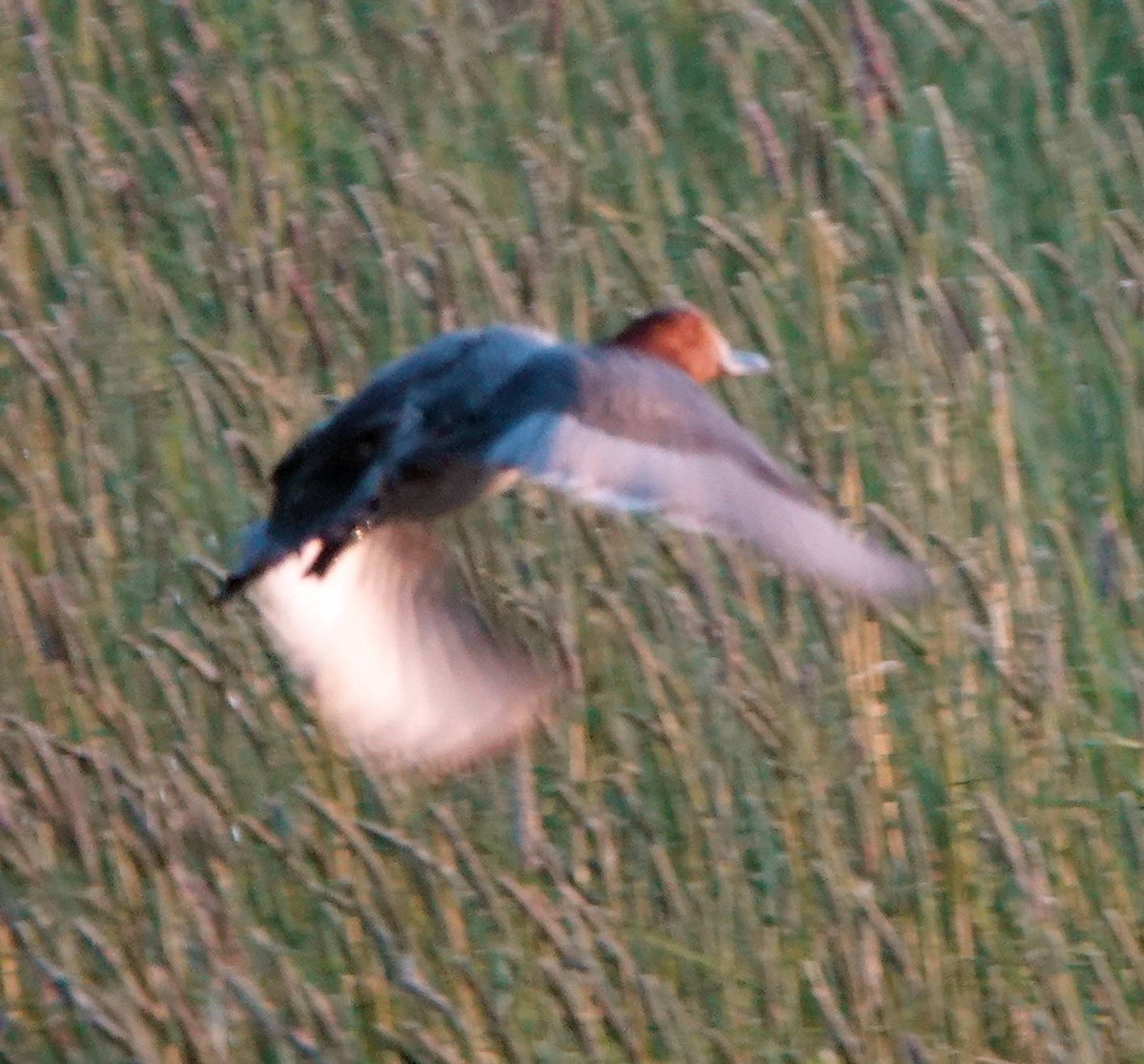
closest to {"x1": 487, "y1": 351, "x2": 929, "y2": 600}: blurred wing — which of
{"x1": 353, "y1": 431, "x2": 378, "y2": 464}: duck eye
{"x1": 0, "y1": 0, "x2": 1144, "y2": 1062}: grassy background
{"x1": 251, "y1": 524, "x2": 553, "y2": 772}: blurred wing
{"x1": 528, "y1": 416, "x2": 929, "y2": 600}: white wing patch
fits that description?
{"x1": 528, "y1": 416, "x2": 929, "y2": 600}: white wing patch

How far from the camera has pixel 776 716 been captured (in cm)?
288

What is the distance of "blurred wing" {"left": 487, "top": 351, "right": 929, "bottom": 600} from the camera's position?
8.16 feet

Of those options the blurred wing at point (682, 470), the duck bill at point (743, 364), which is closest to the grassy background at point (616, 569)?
the duck bill at point (743, 364)

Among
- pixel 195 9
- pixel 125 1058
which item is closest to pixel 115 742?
pixel 125 1058

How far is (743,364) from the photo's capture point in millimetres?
3250

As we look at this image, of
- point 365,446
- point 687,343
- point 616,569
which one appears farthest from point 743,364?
point 365,446

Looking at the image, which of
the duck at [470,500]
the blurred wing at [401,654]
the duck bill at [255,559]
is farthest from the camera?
the blurred wing at [401,654]

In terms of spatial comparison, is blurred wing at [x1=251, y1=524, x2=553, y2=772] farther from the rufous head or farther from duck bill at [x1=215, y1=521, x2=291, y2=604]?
the rufous head

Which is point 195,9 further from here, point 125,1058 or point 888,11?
point 125,1058

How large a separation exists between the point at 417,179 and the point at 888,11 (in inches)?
40.1

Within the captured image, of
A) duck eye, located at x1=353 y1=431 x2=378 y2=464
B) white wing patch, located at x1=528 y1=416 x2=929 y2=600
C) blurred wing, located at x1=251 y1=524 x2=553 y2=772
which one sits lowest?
blurred wing, located at x1=251 y1=524 x2=553 y2=772

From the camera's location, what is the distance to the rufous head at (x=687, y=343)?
3215 mm

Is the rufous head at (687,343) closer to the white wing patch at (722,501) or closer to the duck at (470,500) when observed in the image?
the duck at (470,500)

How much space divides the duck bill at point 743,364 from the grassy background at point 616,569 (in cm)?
6
